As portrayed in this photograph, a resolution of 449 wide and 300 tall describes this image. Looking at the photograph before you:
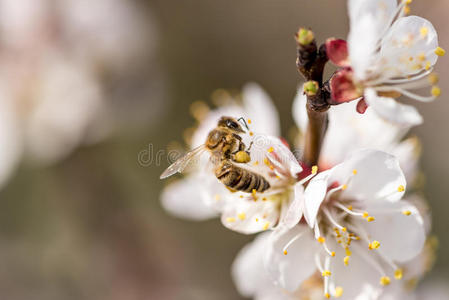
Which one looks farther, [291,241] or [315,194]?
[291,241]

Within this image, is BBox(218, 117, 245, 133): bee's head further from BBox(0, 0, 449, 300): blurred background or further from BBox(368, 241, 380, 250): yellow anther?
A: BBox(0, 0, 449, 300): blurred background

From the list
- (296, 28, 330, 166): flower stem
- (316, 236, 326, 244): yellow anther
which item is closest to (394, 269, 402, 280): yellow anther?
(316, 236, 326, 244): yellow anther

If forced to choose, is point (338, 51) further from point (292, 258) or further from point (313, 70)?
point (292, 258)

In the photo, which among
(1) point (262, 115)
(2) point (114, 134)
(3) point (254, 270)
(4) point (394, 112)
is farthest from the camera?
(2) point (114, 134)

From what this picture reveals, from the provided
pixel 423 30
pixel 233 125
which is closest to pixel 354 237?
pixel 233 125

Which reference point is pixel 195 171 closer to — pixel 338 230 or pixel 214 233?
pixel 338 230

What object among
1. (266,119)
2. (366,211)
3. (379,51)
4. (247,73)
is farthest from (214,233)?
(379,51)
